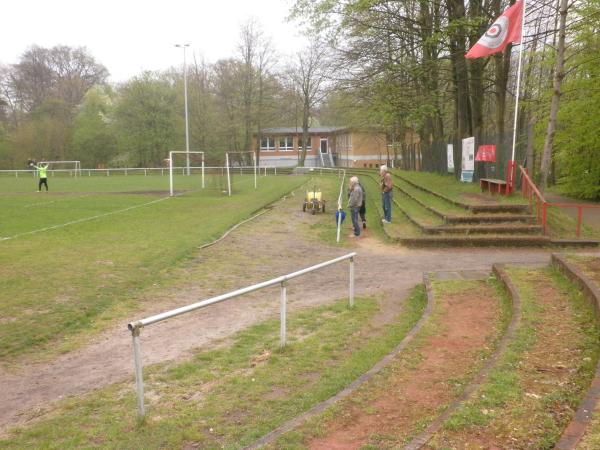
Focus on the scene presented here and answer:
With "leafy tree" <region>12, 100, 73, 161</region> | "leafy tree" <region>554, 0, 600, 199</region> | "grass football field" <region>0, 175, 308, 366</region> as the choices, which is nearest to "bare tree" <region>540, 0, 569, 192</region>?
"leafy tree" <region>554, 0, 600, 199</region>

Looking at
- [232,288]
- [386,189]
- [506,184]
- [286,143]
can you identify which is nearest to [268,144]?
[286,143]

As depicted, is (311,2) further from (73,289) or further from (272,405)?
(272,405)

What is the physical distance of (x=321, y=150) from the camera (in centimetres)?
8038

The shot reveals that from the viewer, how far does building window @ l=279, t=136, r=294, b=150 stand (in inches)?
3073

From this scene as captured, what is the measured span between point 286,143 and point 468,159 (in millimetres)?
56664

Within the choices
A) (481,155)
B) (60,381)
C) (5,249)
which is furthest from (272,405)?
(481,155)

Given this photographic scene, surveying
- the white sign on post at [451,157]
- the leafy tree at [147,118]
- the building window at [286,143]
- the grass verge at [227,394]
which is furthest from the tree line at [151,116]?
the grass verge at [227,394]

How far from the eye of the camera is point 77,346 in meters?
7.09

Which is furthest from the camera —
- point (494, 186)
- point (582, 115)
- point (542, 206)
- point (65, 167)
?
point (65, 167)

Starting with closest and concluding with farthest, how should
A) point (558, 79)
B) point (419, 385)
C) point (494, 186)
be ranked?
point (419, 385) → point (558, 79) → point (494, 186)

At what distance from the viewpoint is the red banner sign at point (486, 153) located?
19.9 meters

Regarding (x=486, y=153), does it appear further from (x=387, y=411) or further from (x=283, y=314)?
(x=387, y=411)

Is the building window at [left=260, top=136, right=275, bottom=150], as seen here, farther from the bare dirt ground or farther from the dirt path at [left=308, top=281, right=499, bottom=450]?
the dirt path at [left=308, top=281, right=499, bottom=450]

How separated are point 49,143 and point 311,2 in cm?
4739
